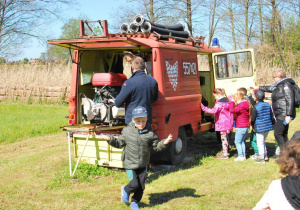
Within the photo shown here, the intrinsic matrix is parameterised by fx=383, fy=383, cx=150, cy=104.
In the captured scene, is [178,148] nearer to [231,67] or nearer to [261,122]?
[261,122]

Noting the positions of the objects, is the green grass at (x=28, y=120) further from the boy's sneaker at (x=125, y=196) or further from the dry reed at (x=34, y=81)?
the boy's sneaker at (x=125, y=196)

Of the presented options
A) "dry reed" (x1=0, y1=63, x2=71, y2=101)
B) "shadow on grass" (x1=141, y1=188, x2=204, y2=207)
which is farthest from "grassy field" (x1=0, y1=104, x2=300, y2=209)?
"dry reed" (x1=0, y1=63, x2=71, y2=101)

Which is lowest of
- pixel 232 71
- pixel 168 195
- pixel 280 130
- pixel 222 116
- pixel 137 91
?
pixel 168 195

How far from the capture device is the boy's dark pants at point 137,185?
491cm

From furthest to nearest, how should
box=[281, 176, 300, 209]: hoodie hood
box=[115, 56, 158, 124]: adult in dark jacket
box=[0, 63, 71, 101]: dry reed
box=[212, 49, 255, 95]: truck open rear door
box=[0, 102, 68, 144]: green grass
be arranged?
box=[0, 63, 71, 101]: dry reed < box=[0, 102, 68, 144]: green grass < box=[212, 49, 255, 95]: truck open rear door < box=[115, 56, 158, 124]: adult in dark jacket < box=[281, 176, 300, 209]: hoodie hood

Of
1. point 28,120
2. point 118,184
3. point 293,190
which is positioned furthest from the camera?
point 28,120

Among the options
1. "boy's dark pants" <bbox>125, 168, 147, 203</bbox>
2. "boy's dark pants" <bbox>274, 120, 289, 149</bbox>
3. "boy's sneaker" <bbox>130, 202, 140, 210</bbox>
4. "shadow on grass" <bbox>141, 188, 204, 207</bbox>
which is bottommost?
"shadow on grass" <bbox>141, 188, 204, 207</bbox>

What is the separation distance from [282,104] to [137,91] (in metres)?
3.09

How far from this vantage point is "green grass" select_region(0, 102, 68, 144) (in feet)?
35.1

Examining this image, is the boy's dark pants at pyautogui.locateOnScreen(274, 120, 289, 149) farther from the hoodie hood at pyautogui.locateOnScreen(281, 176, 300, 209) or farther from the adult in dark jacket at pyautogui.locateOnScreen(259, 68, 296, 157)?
the hoodie hood at pyautogui.locateOnScreen(281, 176, 300, 209)

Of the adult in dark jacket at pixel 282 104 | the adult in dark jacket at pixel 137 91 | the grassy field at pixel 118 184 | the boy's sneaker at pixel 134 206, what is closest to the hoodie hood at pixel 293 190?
the grassy field at pixel 118 184

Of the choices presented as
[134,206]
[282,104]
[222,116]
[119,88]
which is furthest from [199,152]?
[134,206]

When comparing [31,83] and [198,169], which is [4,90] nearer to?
[31,83]

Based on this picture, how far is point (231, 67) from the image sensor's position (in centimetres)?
939
